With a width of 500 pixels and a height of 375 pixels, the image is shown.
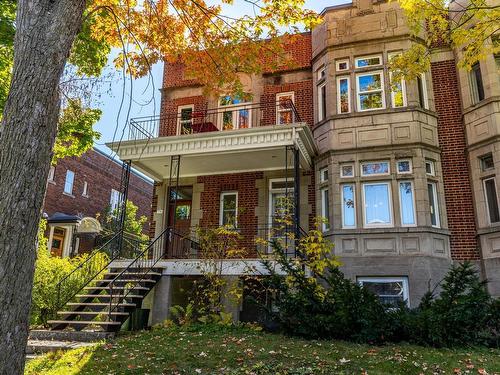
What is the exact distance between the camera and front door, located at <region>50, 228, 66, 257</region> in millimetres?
21500

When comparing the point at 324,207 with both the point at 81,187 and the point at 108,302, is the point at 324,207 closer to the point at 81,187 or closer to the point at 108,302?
the point at 108,302

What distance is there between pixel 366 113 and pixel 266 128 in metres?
3.13

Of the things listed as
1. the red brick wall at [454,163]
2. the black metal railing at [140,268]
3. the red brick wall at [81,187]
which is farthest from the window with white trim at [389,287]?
the red brick wall at [81,187]

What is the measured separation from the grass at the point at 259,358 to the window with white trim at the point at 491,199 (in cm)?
501

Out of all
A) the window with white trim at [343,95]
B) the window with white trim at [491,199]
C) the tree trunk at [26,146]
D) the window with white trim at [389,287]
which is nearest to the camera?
the tree trunk at [26,146]

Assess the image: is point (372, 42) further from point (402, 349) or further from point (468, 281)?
point (402, 349)

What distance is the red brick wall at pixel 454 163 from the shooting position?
11359mm

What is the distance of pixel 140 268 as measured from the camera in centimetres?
1121

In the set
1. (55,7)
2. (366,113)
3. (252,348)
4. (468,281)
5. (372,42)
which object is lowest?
(252,348)

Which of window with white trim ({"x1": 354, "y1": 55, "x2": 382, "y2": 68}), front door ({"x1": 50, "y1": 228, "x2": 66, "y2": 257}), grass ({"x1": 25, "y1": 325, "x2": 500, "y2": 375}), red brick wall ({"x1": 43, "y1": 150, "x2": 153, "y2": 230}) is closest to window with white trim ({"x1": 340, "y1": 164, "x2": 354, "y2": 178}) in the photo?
window with white trim ({"x1": 354, "y1": 55, "x2": 382, "y2": 68})

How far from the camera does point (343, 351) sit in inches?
269

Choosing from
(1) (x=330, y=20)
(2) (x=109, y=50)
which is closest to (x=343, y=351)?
(1) (x=330, y=20)

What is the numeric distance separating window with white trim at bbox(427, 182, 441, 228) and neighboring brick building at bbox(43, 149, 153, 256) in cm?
1268

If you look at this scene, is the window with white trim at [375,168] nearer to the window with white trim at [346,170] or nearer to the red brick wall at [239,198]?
the window with white trim at [346,170]
